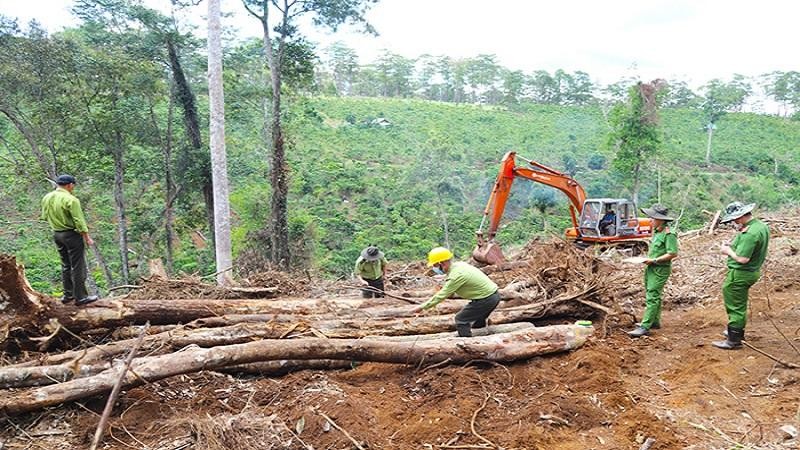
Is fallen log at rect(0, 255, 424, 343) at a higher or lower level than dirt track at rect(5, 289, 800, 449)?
higher

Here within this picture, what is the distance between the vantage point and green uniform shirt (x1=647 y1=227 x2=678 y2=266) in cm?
618

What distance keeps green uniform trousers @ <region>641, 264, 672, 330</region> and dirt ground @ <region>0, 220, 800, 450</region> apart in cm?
51

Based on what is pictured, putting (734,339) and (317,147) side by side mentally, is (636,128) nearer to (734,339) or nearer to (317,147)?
A: (317,147)

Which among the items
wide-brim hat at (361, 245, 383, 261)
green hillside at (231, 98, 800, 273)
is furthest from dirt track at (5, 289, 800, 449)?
green hillside at (231, 98, 800, 273)

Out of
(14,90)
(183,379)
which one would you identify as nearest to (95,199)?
(14,90)

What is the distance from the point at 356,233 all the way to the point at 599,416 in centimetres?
1982

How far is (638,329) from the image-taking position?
6.49m

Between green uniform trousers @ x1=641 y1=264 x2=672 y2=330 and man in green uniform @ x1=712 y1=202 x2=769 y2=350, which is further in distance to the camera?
green uniform trousers @ x1=641 y1=264 x2=672 y2=330

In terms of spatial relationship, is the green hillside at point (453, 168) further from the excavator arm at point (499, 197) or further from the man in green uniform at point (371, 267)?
the man in green uniform at point (371, 267)

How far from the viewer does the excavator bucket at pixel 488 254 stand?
11.1m

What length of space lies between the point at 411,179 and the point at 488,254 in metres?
19.6

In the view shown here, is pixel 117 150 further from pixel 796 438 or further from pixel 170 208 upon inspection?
pixel 796 438

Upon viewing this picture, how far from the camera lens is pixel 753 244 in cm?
527

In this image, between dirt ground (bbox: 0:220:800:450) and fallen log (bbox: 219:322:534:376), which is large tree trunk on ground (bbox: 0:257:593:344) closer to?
fallen log (bbox: 219:322:534:376)
